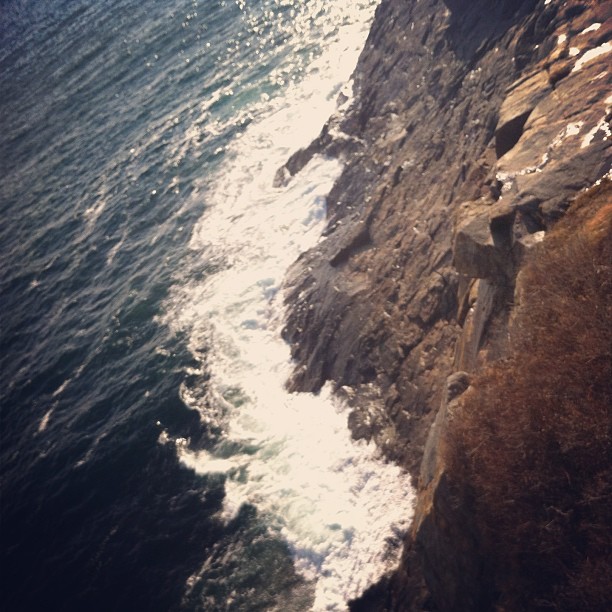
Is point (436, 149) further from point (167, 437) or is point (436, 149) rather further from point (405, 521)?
point (167, 437)

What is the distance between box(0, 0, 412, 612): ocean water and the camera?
16719 millimetres

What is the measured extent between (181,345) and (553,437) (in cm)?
1817

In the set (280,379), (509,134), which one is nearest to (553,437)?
(509,134)

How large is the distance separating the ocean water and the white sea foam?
8 cm

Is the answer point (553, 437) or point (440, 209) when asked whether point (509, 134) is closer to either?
point (440, 209)

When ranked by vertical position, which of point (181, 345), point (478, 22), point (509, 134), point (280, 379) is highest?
point (478, 22)

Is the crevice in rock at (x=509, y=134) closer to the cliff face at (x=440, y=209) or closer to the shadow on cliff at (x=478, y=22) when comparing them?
the cliff face at (x=440, y=209)

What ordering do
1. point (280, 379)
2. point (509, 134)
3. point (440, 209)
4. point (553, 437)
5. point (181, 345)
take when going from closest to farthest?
point (553, 437)
point (509, 134)
point (440, 209)
point (280, 379)
point (181, 345)

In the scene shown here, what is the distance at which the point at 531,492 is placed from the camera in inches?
388

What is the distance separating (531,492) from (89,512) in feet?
55.5

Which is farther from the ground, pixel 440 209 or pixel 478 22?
pixel 478 22

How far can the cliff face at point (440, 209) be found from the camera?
37.9ft

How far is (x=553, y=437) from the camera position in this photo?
9.83m

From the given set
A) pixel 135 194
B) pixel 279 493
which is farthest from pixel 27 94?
pixel 279 493
